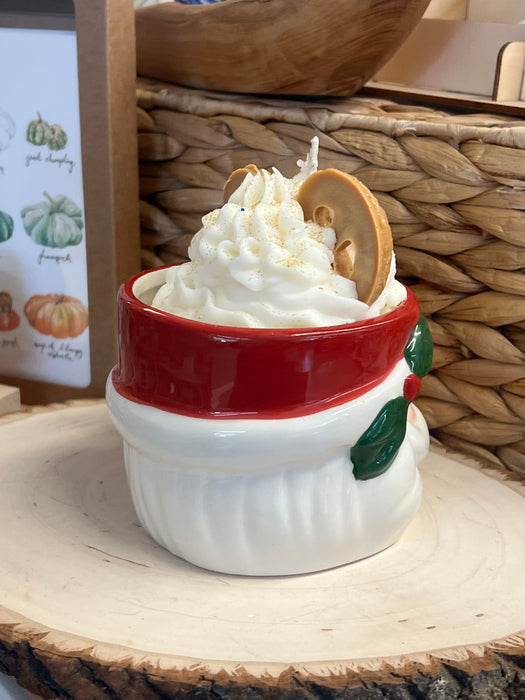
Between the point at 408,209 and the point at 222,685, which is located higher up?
the point at 408,209

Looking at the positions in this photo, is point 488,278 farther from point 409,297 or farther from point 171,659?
point 171,659

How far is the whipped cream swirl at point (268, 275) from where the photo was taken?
637mm

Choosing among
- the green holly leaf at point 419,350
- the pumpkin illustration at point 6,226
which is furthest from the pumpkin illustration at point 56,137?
the green holly leaf at point 419,350

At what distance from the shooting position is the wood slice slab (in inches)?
22.1

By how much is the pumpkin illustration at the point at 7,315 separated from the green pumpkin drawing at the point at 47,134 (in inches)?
7.8

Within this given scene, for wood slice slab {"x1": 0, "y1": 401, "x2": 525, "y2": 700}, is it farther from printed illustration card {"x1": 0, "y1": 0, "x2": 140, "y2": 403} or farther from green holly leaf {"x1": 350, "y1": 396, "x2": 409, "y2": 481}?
printed illustration card {"x1": 0, "y1": 0, "x2": 140, "y2": 403}

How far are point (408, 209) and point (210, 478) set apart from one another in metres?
0.37

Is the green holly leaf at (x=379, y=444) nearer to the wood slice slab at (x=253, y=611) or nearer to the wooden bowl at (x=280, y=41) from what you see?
the wood slice slab at (x=253, y=611)

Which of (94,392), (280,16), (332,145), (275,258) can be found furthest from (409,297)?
(94,392)

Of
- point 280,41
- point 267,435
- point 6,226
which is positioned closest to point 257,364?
point 267,435

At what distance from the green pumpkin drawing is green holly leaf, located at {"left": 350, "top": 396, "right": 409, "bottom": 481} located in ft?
1.78

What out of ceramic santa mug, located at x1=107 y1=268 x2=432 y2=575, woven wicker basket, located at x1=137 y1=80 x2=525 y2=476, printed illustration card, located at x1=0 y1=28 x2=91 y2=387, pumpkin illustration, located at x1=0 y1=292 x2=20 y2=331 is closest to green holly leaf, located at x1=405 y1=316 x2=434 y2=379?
ceramic santa mug, located at x1=107 y1=268 x2=432 y2=575

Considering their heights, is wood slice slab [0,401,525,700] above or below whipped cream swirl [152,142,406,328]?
below

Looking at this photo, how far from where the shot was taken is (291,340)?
24.2 inches
